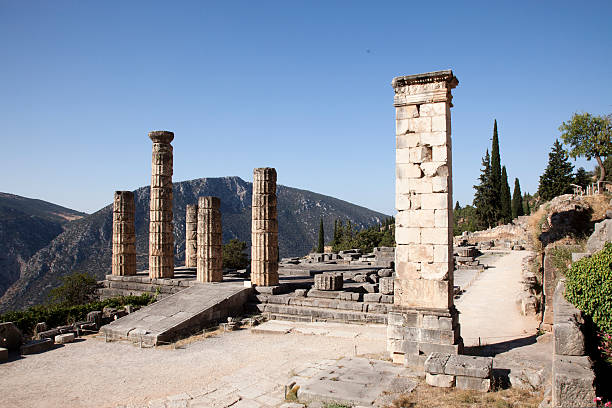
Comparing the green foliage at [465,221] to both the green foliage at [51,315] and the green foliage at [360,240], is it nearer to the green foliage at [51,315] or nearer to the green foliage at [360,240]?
the green foliage at [360,240]

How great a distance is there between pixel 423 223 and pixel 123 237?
1504 centimetres

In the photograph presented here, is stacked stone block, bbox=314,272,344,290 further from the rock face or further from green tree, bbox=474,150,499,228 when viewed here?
green tree, bbox=474,150,499,228

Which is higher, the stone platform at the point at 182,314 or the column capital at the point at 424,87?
the column capital at the point at 424,87

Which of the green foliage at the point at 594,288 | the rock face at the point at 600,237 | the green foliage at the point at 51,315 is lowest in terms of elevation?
the green foliage at the point at 51,315

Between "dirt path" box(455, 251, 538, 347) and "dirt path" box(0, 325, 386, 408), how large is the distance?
2568 millimetres

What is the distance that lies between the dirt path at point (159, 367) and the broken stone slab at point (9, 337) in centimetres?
85

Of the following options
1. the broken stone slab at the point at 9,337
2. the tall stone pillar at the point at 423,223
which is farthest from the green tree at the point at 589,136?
the broken stone slab at the point at 9,337

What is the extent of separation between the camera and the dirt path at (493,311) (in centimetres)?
1134

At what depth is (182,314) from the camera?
13867 millimetres

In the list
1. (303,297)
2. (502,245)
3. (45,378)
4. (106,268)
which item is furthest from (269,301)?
(106,268)

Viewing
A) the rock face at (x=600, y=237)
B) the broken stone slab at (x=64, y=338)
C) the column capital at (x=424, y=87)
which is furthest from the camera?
the broken stone slab at (x=64, y=338)

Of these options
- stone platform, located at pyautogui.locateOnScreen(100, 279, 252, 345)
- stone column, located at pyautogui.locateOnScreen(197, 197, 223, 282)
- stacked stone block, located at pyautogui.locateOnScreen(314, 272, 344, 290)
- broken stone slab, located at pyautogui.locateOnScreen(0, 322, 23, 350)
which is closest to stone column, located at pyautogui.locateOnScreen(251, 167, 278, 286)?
stone platform, located at pyautogui.locateOnScreen(100, 279, 252, 345)

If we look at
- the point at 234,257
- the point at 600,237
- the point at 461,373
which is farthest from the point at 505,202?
the point at 461,373

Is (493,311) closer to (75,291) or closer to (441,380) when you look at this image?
(441,380)
